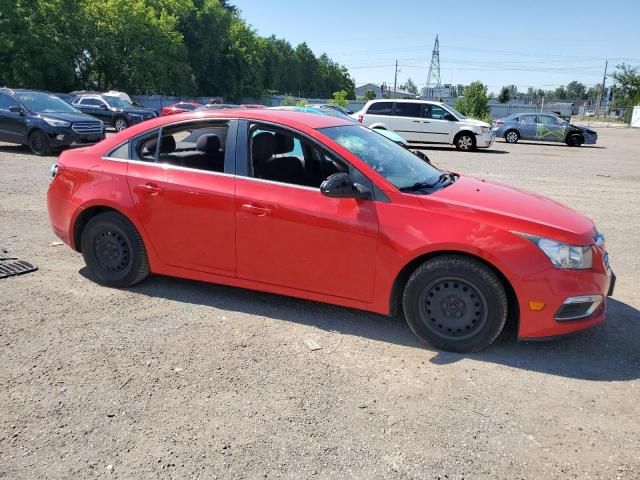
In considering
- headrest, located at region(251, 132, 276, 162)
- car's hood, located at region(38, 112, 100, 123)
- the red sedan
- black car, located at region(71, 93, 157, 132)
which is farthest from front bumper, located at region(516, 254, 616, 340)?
black car, located at region(71, 93, 157, 132)

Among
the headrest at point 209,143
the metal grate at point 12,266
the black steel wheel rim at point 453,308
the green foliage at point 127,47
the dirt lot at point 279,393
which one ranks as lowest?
the dirt lot at point 279,393

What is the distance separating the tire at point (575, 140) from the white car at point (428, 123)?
23.0ft

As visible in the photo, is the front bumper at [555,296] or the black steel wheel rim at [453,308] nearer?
the front bumper at [555,296]

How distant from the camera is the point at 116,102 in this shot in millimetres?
23844

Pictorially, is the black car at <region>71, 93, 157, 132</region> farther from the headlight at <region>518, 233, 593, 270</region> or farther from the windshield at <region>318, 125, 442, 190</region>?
the headlight at <region>518, 233, 593, 270</region>

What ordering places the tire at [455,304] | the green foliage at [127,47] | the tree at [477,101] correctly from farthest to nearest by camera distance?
the tree at [477,101]
the green foliage at [127,47]
the tire at [455,304]

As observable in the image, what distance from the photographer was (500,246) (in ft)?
11.3

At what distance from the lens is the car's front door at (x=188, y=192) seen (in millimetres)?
4223

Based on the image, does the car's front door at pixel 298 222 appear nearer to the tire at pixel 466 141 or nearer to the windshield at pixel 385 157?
the windshield at pixel 385 157

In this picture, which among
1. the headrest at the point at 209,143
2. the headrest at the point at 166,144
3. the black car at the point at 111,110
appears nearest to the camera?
the headrest at the point at 209,143

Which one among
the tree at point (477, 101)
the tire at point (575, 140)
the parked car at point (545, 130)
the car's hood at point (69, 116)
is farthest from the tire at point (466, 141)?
the tree at point (477, 101)

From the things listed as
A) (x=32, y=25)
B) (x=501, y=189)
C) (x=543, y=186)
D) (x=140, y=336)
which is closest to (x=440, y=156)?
(x=543, y=186)

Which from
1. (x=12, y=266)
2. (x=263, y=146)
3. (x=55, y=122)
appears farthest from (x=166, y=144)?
(x=55, y=122)

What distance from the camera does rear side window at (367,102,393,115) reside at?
65.7ft
